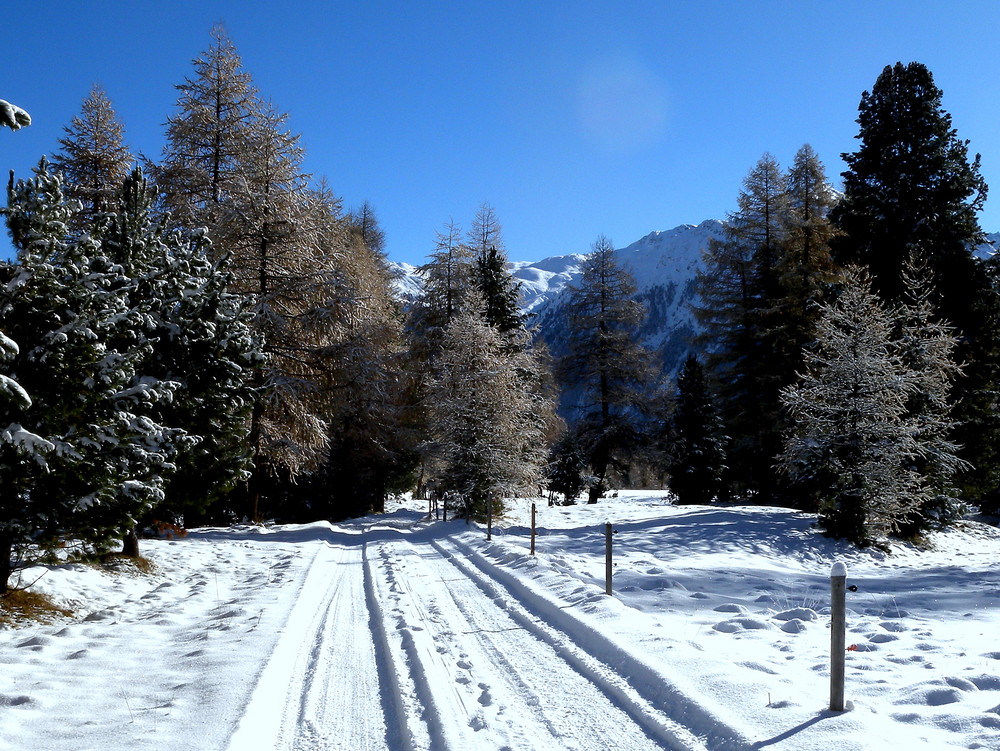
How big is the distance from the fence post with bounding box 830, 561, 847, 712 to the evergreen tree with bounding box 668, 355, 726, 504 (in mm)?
25901

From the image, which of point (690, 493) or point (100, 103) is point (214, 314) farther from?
point (690, 493)

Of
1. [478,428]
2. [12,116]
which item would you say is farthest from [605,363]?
[12,116]

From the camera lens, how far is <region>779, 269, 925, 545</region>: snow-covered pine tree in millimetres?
16672

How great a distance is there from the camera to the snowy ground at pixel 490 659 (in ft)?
15.3

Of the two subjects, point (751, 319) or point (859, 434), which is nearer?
point (859, 434)

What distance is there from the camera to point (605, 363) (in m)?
30.9

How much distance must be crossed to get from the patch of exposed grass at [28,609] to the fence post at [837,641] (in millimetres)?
8743

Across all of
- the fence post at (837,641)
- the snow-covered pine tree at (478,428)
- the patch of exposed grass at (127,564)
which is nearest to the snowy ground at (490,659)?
the fence post at (837,641)

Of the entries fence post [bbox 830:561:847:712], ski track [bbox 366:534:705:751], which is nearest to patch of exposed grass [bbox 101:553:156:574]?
ski track [bbox 366:534:705:751]

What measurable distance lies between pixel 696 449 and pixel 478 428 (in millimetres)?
13605

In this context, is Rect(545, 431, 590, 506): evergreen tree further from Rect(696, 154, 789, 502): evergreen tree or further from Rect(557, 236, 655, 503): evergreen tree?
Rect(696, 154, 789, 502): evergreen tree

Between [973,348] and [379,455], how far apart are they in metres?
21.8

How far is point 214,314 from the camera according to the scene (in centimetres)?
1295

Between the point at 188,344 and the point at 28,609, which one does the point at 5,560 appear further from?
the point at 188,344
